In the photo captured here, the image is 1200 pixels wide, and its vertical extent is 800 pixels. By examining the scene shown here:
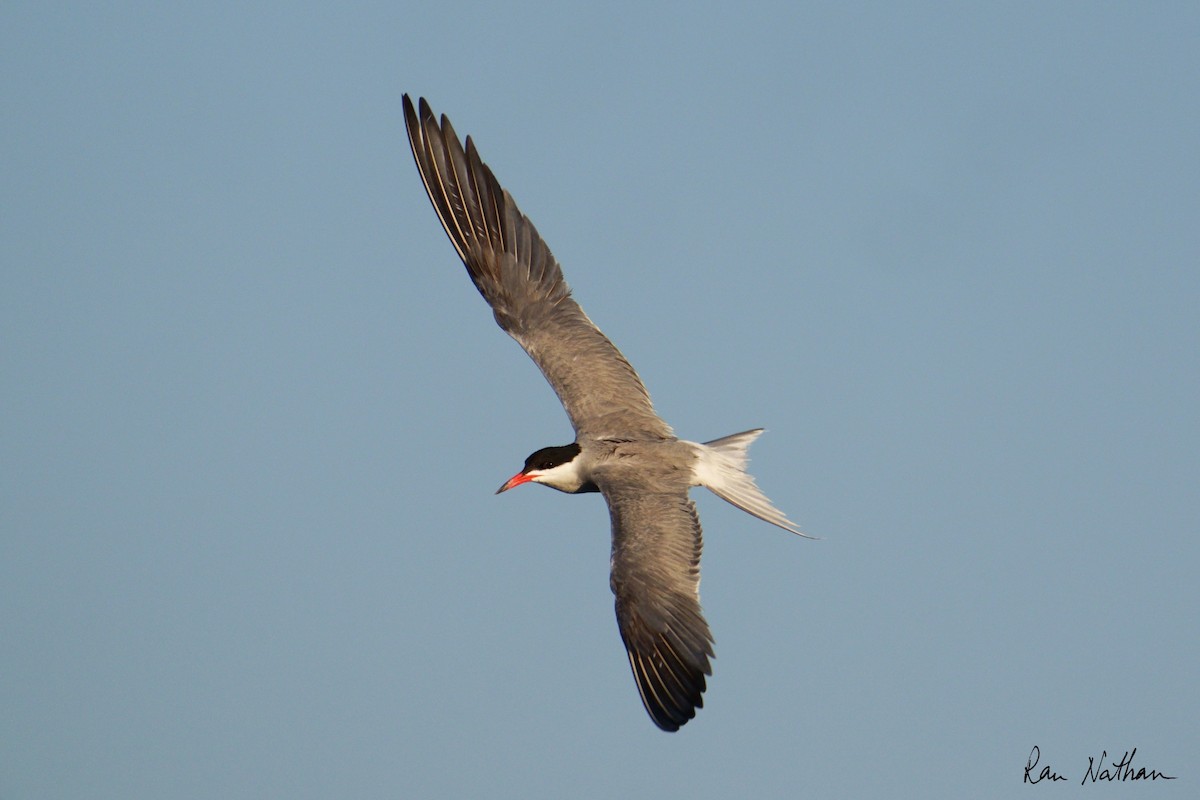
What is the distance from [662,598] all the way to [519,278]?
3974 millimetres

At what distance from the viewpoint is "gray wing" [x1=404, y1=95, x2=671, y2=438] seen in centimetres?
1371

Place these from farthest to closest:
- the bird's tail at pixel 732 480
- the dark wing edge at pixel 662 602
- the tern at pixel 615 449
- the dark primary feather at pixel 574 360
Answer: the bird's tail at pixel 732 480
the dark primary feather at pixel 574 360
the tern at pixel 615 449
the dark wing edge at pixel 662 602

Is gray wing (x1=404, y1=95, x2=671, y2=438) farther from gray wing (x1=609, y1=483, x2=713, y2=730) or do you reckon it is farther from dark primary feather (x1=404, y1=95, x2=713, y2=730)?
gray wing (x1=609, y1=483, x2=713, y2=730)

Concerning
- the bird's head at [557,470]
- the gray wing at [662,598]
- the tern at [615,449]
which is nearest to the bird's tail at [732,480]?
the tern at [615,449]

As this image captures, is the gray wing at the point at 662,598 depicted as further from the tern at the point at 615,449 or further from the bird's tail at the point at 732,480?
the bird's tail at the point at 732,480

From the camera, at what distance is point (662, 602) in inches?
449

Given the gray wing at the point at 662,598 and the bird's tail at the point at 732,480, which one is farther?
the bird's tail at the point at 732,480

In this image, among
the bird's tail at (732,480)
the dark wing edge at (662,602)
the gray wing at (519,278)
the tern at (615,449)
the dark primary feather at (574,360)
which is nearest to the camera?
the dark wing edge at (662,602)

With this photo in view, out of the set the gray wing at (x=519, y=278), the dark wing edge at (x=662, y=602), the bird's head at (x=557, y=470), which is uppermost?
the gray wing at (x=519, y=278)

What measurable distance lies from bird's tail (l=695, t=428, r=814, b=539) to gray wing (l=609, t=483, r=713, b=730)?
0.53 m

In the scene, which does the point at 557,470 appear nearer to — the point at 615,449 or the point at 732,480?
the point at 615,449

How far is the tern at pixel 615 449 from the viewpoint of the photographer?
11.2 meters

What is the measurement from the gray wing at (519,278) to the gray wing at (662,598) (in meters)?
1.62

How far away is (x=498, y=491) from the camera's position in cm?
1335
